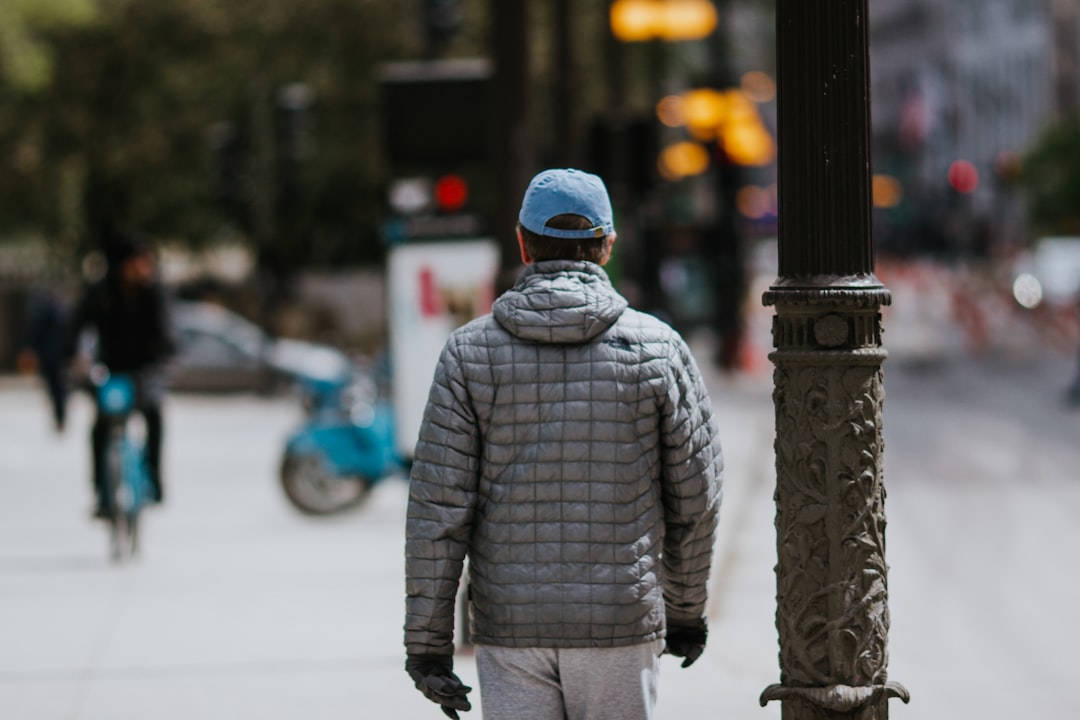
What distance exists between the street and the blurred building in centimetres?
5655

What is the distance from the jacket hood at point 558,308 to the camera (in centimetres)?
380

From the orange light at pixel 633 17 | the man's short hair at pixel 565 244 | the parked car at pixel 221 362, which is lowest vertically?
the parked car at pixel 221 362

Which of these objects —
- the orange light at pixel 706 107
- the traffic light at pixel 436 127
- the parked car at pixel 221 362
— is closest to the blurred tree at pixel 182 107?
the parked car at pixel 221 362

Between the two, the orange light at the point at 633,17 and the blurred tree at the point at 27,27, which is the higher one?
the blurred tree at the point at 27,27

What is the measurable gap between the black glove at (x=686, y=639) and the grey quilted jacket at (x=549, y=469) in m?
0.21

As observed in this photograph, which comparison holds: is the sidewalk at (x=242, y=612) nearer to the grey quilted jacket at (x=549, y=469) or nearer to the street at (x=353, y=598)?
the street at (x=353, y=598)

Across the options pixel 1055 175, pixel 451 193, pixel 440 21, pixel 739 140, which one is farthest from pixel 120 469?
pixel 1055 175

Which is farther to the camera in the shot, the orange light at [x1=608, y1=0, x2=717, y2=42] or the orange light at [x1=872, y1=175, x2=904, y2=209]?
the orange light at [x1=872, y1=175, x2=904, y2=209]

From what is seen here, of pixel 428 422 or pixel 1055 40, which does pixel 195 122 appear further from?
pixel 1055 40

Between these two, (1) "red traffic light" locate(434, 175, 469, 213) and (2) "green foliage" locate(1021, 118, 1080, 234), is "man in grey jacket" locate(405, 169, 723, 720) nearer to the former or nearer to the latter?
(1) "red traffic light" locate(434, 175, 469, 213)

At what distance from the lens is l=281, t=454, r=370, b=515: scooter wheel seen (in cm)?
1276

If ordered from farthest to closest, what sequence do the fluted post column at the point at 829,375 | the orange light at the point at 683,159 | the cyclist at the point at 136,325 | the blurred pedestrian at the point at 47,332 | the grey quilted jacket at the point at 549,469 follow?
the orange light at the point at 683,159 < the blurred pedestrian at the point at 47,332 < the cyclist at the point at 136,325 < the fluted post column at the point at 829,375 < the grey quilted jacket at the point at 549,469

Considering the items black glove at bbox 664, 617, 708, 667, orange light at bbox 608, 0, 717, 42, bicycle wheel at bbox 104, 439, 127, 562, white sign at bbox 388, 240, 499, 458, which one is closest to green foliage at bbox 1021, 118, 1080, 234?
orange light at bbox 608, 0, 717, 42

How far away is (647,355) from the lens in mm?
3852
